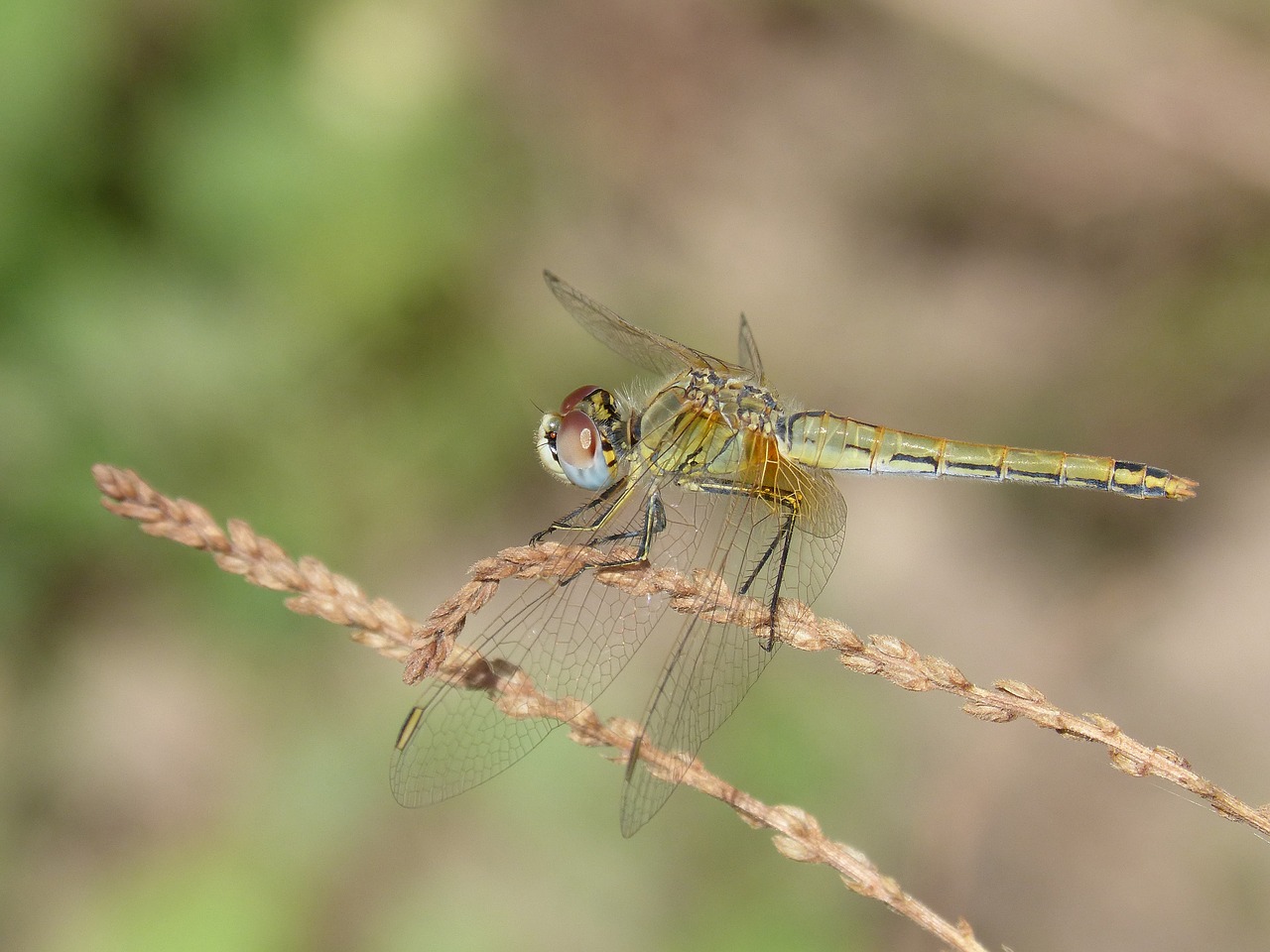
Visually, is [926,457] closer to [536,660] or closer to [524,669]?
[536,660]

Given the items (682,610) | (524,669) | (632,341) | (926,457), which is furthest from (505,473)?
(682,610)

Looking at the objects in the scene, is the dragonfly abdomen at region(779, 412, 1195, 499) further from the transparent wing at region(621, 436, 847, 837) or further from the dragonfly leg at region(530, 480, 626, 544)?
the dragonfly leg at region(530, 480, 626, 544)

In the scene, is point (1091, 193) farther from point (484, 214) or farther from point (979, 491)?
point (484, 214)

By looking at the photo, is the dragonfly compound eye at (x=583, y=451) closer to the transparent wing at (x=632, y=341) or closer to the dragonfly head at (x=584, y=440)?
the dragonfly head at (x=584, y=440)

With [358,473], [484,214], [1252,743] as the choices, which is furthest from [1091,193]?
[358,473]

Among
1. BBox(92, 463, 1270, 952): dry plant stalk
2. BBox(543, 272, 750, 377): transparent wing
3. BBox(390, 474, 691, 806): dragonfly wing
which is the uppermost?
BBox(543, 272, 750, 377): transparent wing

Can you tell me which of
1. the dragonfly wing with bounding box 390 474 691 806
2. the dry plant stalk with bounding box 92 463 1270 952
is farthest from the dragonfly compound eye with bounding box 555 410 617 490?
the dry plant stalk with bounding box 92 463 1270 952

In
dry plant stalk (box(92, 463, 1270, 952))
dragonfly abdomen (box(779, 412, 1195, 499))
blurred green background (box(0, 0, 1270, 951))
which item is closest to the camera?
dry plant stalk (box(92, 463, 1270, 952))
